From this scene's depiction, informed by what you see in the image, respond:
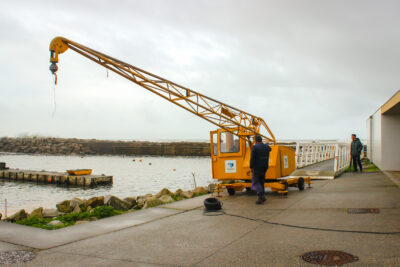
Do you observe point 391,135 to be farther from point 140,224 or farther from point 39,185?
point 39,185

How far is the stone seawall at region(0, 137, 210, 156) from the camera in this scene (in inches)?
5128

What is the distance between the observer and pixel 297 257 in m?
5.55

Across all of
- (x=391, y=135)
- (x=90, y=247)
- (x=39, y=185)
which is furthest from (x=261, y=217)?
(x=39, y=185)

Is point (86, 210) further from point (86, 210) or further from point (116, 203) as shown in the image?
point (116, 203)

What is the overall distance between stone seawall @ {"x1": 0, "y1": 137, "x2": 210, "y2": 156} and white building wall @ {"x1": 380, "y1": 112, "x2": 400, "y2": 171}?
105 m

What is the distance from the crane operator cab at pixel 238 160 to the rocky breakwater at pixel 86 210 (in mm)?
2500

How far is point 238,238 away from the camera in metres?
7.07

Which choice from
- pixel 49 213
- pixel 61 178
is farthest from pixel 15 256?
pixel 61 178

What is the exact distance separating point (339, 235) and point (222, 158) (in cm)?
751

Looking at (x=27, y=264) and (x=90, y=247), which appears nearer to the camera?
(x=27, y=264)

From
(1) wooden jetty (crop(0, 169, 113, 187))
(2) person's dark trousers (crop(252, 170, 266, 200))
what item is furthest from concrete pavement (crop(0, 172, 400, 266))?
(1) wooden jetty (crop(0, 169, 113, 187))

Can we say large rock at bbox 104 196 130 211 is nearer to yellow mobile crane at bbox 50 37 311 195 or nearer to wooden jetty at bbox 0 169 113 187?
yellow mobile crane at bbox 50 37 311 195

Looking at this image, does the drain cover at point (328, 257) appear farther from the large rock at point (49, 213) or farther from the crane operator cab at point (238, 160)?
the large rock at point (49, 213)

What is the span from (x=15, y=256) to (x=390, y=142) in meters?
19.8
